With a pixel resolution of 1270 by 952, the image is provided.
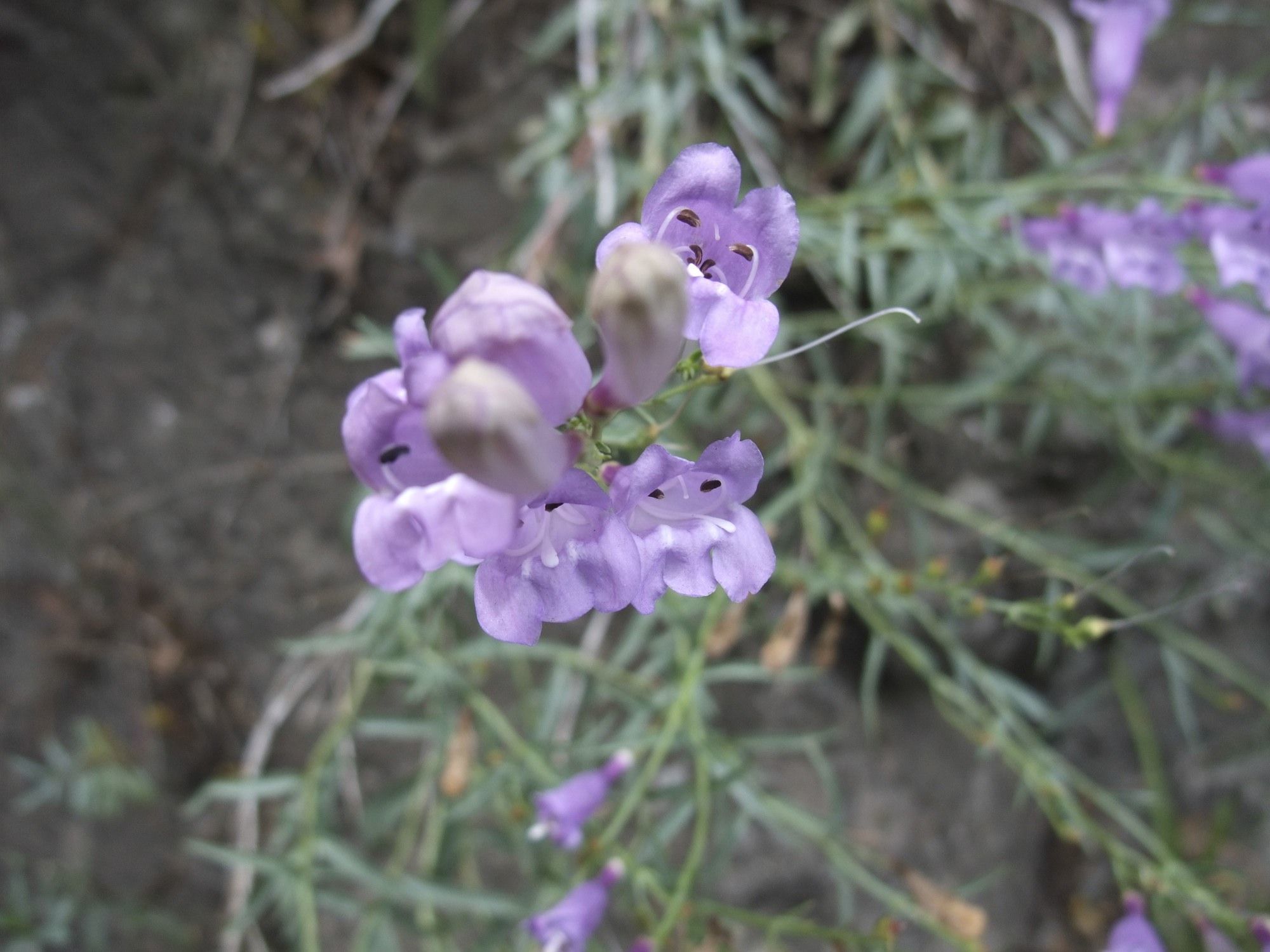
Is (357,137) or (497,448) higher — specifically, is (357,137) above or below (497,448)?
below

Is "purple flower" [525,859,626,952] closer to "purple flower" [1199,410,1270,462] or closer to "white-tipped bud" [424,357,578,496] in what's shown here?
"white-tipped bud" [424,357,578,496]

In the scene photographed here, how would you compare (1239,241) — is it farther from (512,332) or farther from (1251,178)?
(512,332)

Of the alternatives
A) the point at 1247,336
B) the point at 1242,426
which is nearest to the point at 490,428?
the point at 1247,336

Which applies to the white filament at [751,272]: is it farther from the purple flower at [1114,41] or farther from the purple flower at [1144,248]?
the purple flower at [1114,41]

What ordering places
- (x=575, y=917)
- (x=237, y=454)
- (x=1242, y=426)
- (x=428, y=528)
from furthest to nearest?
(x=237, y=454), (x=1242, y=426), (x=575, y=917), (x=428, y=528)

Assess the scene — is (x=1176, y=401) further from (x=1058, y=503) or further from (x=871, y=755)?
(x=871, y=755)

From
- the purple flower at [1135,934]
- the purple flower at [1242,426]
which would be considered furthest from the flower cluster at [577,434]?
the purple flower at [1242,426]

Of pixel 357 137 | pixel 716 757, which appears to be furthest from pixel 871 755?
pixel 357 137

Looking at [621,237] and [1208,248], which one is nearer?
[621,237]
